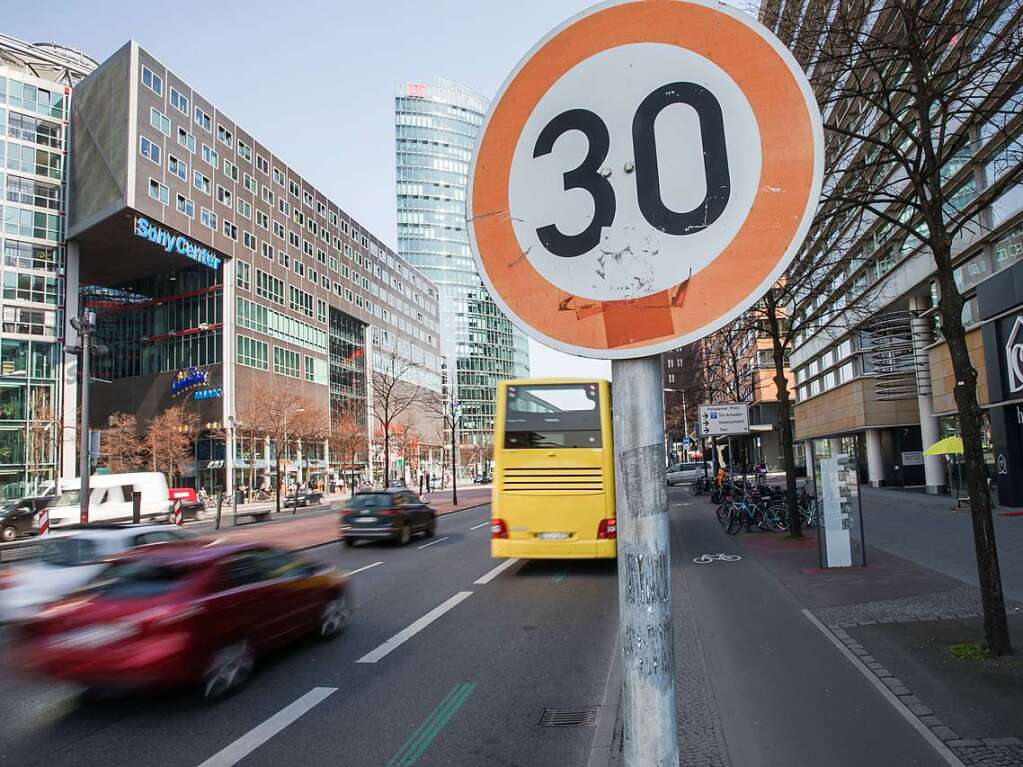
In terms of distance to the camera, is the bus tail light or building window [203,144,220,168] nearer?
the bus tail light

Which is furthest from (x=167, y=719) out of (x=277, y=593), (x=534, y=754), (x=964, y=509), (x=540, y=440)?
(x=964, y=509)

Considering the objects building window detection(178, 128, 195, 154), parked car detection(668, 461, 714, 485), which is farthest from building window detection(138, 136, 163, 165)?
parked car detection(668, 461, 714, 485)

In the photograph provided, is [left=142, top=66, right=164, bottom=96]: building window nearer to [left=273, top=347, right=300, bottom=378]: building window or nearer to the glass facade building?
the glass facade building

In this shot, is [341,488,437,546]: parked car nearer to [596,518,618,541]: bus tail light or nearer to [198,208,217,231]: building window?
[596,518,618,541]: bus tail light

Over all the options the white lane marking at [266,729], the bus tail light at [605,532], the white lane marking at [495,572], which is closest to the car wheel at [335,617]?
the white lane marking at [266,729]

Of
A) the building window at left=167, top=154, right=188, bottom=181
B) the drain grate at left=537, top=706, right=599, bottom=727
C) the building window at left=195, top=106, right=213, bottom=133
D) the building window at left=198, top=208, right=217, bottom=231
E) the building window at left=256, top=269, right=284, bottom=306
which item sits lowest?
the drain grate at left=537, top=706, right=599, bottom=727

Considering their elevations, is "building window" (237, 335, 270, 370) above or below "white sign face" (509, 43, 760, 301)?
above

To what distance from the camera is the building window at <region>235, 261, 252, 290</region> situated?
5906cm

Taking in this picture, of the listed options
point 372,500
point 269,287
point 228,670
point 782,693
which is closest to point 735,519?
point 372,500

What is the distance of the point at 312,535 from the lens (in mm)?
23062

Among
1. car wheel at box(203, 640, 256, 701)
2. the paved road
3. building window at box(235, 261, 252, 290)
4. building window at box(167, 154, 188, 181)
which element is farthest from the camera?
building window at box(235, 261, 252, 290)

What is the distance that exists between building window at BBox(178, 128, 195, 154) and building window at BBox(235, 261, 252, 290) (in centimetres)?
966

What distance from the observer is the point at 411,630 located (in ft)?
29.4

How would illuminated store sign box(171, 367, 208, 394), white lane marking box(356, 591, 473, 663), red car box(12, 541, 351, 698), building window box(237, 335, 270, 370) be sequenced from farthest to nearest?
building window box(237, 335, 270, 370) → illuminated store sign box(171, 367, 208, 394) → white lane marking box(356, 591, 473, 663) → red car box(12, 541, 351, 698)
